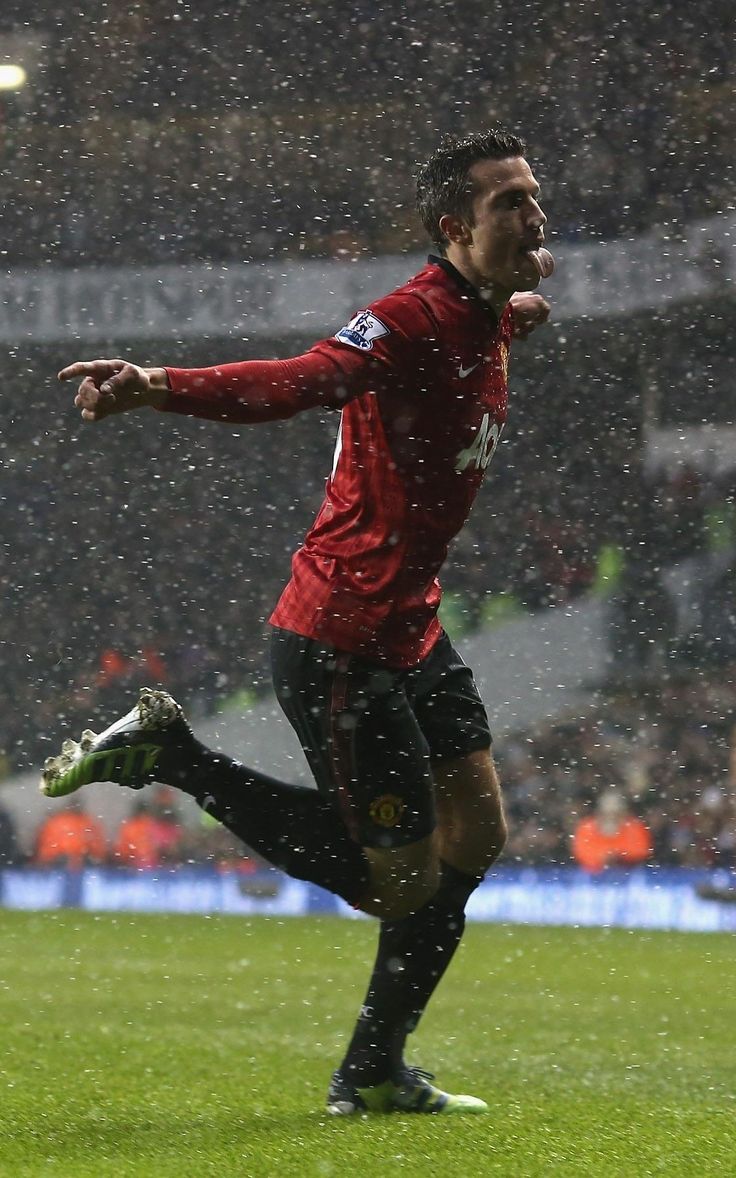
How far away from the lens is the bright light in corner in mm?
13680

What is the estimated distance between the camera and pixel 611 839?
8.95 m

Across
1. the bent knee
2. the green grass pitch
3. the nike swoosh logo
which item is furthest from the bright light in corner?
the bent knee

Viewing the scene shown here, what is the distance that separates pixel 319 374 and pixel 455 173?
0.57 m

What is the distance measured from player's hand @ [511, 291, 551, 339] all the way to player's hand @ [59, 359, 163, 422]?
1015 millimetres

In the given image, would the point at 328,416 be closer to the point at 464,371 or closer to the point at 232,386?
the point at 464,371

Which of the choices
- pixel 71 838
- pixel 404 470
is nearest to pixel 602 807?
pixel 71 838

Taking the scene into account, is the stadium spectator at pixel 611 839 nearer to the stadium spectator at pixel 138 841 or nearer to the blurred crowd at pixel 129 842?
the blurred crowd at pixel 129 842

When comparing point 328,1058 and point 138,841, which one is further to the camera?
point 138,841

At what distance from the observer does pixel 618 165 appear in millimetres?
12227

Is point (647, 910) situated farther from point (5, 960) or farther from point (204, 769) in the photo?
point (204, 769)

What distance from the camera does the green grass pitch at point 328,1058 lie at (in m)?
2.42

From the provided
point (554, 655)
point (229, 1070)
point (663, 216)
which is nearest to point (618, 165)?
point (663, 216)

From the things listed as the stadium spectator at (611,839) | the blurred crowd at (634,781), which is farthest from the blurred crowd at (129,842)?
the stadium spectator at (611,839)

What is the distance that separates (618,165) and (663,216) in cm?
69
